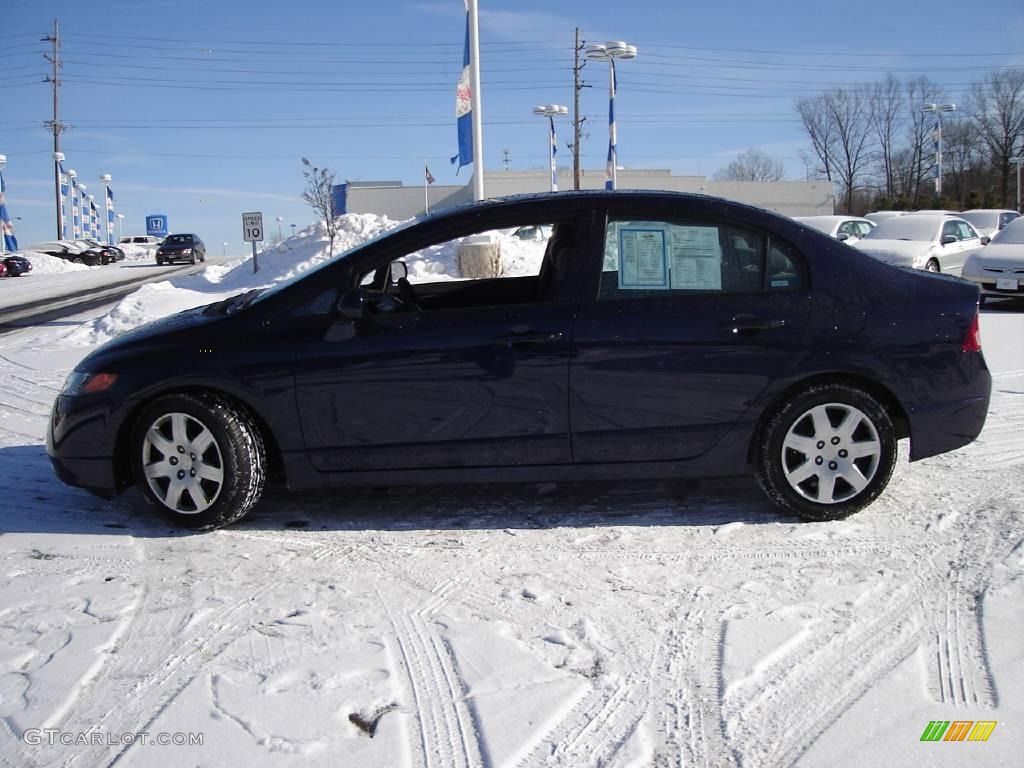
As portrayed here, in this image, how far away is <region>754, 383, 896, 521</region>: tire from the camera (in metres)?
4.34

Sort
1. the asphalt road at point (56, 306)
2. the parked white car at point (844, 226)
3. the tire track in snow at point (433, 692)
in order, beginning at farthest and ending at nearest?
the parked white car at point (844, 226), the asphalt road at point (56, 306), the tire track in snow at point (433, 692)

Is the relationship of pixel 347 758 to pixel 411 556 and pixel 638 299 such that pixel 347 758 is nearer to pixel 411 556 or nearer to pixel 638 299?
pixel 411 556

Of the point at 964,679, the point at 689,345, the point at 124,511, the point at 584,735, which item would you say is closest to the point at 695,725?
the point at 584,735

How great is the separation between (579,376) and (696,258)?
0.84 metres

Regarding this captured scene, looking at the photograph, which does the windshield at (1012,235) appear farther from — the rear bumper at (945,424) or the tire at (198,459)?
the tire at (198,459)

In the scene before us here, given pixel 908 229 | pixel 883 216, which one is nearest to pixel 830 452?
pixel 908 229

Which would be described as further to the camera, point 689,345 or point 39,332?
point 39,332

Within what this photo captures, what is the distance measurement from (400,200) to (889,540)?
6489 centimetres

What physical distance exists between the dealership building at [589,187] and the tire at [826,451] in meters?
61.6

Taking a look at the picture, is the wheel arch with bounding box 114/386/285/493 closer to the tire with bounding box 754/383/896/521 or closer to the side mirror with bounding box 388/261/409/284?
the side mirror with bounding box 388/261/409/284

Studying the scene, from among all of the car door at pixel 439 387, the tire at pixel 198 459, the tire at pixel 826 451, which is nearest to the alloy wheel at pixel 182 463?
the tire at pixel 198 459

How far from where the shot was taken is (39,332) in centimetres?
1455

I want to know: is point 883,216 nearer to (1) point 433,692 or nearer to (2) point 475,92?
(2) point 475,92

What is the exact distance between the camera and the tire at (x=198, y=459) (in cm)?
435
